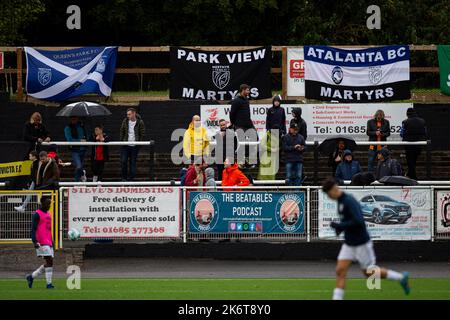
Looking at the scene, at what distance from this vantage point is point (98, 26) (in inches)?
1928

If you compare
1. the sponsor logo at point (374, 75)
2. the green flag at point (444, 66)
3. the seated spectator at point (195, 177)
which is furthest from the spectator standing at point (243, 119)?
the green flag at point (444, 66)

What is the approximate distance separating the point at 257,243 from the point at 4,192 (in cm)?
547

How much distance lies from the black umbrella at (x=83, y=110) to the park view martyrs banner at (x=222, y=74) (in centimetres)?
309

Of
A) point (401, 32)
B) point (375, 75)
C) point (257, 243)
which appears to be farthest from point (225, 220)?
point (401, 32)

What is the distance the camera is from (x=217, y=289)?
19.9 m

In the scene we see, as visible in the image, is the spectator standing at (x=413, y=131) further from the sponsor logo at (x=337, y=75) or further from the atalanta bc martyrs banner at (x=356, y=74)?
the sponsor logo at (x=337, y=75)

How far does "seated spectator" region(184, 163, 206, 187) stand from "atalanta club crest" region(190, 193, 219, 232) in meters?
0.56

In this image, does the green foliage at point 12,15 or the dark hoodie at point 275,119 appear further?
the green foliage at point 12,15

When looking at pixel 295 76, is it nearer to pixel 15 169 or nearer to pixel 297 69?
pixel 297 69

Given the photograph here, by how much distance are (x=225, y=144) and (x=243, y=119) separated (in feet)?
2.43

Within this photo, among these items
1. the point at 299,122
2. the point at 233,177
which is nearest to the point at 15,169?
the point at 233,177

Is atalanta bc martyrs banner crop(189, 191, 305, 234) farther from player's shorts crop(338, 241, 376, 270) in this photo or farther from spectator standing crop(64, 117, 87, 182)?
player's shorts crop(338, 241, 376, 270)

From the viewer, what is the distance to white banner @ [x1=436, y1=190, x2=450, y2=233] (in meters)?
24.1

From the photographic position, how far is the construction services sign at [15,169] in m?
25.5
